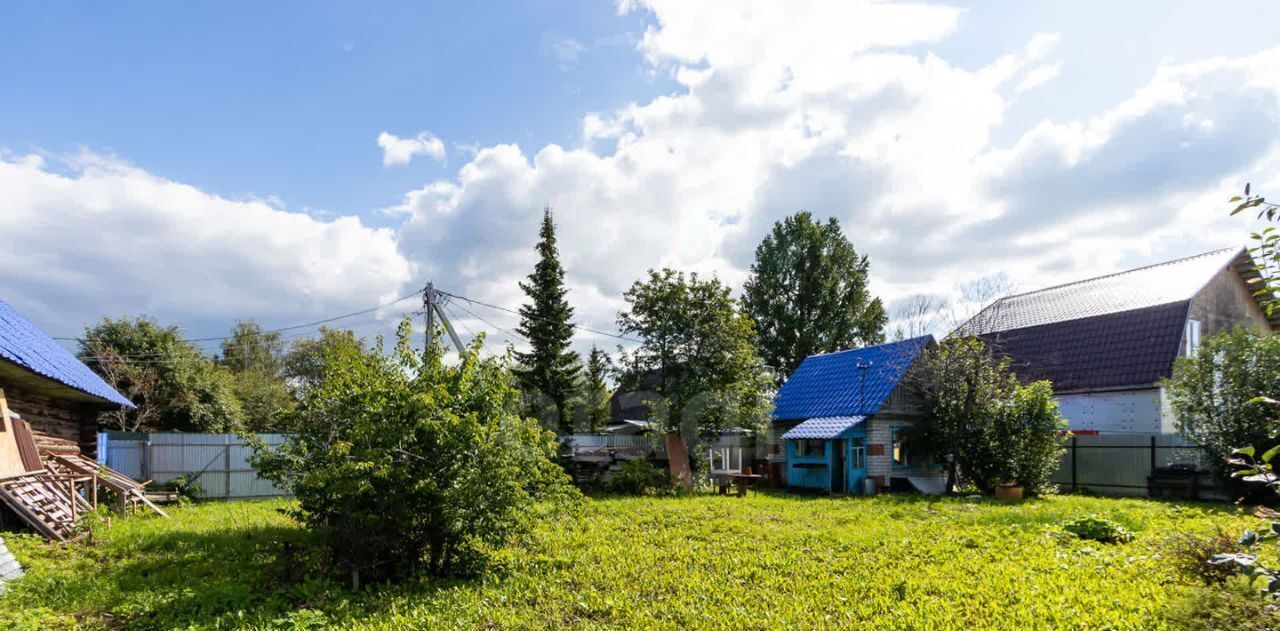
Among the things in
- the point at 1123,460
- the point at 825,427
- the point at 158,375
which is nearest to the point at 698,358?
the point at 825,427

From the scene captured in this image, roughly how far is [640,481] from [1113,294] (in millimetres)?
16511

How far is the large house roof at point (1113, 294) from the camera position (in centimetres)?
1981

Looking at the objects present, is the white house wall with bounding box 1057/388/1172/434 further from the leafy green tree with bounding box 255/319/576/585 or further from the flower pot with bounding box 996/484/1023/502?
the leafy green tree with bounding box 255/319/576/585

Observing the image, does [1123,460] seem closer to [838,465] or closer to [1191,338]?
[1191,338]

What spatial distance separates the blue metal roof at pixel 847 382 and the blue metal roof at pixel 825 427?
0.89ft

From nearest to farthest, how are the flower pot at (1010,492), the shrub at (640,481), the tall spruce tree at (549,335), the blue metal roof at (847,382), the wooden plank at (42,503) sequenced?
the wooden plank at (42,503)
the flower pot at (1010,492)
the shrub at (640,481)
the blue metal roof at (847,382)
the tall spruce tree at (549,335)

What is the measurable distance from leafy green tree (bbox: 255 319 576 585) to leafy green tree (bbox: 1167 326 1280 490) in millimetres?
15154

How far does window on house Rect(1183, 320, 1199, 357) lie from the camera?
18297 millimetres

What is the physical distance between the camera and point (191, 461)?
17.4 metres

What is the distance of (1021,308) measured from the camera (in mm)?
24484

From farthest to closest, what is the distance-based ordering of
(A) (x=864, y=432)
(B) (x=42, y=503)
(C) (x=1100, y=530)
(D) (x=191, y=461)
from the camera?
(A) (x=864, y=432) < (D) (x=191, y=461) < (B) (x=42, y=503) < (C) (x=1100, y=530)

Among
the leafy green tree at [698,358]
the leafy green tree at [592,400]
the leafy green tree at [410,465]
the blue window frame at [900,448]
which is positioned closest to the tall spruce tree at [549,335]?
the leafy green tree at [592,400]

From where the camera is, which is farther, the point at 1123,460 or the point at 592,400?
the point at 592,400

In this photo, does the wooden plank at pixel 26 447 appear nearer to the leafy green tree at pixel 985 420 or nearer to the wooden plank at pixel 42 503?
the wooden plank at pixel 42 503
